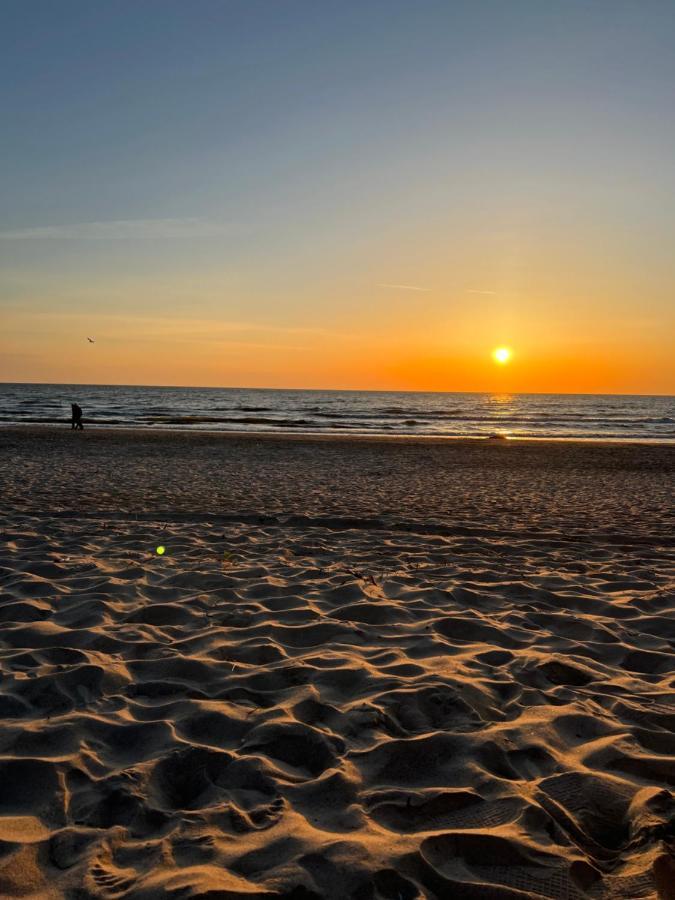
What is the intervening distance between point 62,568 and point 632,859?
4.89 metres

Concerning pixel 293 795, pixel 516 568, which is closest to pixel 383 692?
pixel 293 795

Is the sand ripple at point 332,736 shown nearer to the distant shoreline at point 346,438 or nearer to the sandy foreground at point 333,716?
the sandy foreground at point 333,716

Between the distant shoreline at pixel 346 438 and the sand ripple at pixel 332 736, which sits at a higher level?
the distant shoreline at pixel 346 438

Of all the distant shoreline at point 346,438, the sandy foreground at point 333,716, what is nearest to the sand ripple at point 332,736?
the sandy foreground at point 333,716

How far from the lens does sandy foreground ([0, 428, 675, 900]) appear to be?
216 centimetres

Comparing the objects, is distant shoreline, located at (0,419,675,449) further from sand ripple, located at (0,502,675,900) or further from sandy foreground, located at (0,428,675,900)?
sand ripple, located at (0,502,675,900)

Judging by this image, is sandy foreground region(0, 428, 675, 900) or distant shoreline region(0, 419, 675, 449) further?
distant shoreline region(0, 419, 675, 449)

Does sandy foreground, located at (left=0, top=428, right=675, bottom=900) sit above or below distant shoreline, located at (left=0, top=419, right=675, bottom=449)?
below

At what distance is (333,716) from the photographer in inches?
124

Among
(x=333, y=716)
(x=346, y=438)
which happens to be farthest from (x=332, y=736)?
(x=346, y=438)

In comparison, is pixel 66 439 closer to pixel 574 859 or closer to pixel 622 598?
pixel 622 598

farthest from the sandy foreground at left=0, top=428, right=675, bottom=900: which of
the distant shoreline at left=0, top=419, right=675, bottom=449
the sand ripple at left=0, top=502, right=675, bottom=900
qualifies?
the distant shoreline at left=0, top=419, right=675, bottom=449

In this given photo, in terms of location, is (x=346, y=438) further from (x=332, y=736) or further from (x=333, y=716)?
(x=332, y=736)

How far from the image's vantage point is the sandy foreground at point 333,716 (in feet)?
7.09
